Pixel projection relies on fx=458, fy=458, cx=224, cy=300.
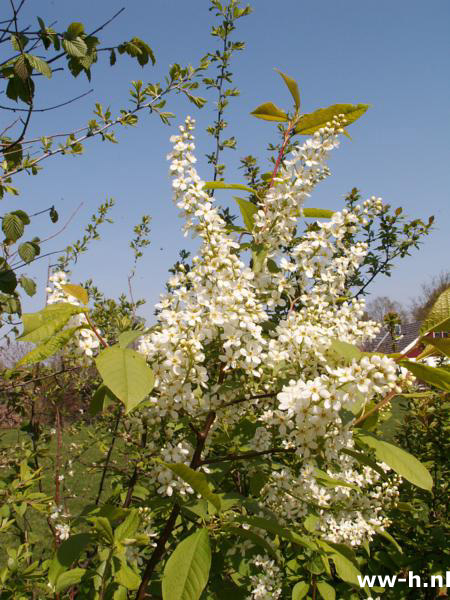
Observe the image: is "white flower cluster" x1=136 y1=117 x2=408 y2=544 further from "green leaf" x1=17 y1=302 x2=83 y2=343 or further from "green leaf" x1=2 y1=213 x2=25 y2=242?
"green leaf" x1=2 y1=213 x2=25 y2=242

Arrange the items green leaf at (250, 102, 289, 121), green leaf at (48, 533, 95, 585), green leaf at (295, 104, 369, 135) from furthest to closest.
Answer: green leaf at (250, 102, 289, 121) → green leaf at (295, 104, 369, 135) → green leaf at (48, 533, 95, 585)

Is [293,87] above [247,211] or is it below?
above

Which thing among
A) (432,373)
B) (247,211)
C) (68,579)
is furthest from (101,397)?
(432,373)

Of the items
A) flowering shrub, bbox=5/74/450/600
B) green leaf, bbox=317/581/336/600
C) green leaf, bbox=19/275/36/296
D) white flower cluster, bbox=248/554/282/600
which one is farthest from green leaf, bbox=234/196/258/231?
green leaf, bbox=317/581/336/600

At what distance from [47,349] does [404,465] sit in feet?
3.52

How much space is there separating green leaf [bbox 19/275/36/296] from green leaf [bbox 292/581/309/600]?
2.08 meters

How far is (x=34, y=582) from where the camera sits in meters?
2.18

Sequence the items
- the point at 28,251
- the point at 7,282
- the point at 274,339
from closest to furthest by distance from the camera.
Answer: the point at 274,339 < the point at 7,282 < the point at 28,251

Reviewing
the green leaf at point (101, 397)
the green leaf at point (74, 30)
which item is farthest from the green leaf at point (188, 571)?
the green leaf at point (74, 30)

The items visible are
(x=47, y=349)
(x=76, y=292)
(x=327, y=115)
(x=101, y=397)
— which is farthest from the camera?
(x=327, y=115)

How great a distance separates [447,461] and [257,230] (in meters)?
2.58

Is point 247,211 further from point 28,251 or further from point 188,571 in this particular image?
point 188,571

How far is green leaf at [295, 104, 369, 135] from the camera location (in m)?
1.87

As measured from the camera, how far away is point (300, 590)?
243cm
